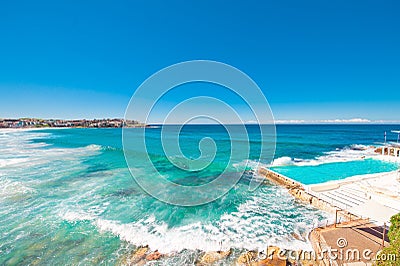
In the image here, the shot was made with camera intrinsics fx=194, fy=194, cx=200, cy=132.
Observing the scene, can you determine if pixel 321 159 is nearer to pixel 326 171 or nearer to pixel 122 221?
pixel 326 171

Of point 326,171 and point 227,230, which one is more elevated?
point 326,171

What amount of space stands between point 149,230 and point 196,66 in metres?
8.40

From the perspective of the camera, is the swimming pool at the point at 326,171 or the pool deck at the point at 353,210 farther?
the swimming pool at the point at 326,171

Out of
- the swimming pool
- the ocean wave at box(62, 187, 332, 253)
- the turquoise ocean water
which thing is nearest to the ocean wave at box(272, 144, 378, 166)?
the swimming pool

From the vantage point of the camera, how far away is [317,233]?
8.14 m

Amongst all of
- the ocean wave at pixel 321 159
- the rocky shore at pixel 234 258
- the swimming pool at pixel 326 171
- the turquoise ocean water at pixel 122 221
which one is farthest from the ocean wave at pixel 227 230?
the ocean wave at pixel 321 159

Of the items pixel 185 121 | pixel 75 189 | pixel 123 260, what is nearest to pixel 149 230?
pixel 123 260

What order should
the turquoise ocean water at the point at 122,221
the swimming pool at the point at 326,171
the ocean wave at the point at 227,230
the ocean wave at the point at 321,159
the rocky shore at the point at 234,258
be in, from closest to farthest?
the rocky shore at the point at 234,258 → the turquoise ocean water at the point at 122,221 → the ocean wave at the point at 227,230 → the swimming pool at the point at 326,171 → the ocean wave at the point at 321,159

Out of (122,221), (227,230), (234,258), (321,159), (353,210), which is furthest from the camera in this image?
(321,159)

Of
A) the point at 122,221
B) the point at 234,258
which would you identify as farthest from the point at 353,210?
the point at 122,221

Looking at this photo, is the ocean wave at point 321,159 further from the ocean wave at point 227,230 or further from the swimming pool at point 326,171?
the ocean wave at point 227,230

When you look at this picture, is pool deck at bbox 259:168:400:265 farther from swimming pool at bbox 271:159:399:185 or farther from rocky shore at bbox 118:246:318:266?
swimming pool at bbox 271:159:399:185

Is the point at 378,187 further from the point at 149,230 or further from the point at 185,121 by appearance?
the point at 149,230

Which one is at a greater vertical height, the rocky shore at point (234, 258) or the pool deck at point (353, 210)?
the pool deck at point (353, 210)
